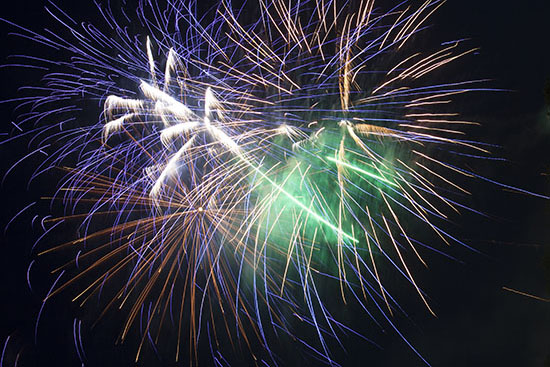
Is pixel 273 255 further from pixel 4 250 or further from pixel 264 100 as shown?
pixel 4 250

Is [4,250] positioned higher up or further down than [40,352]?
higher up

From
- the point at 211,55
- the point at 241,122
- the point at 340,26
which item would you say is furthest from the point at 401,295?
the point at 211,55

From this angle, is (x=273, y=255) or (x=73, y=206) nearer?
(x=273, y=255)

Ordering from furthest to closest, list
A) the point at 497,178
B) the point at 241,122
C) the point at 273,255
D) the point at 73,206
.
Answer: the point at 73,206
the point at 273,255
the point at 241,122
the point at 497,178

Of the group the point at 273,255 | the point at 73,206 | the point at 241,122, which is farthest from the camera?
the point at 73,206

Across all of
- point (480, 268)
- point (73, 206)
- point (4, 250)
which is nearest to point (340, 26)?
point (480, 268)

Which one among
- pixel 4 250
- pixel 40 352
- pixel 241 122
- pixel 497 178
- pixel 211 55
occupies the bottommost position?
pixel 40 352
